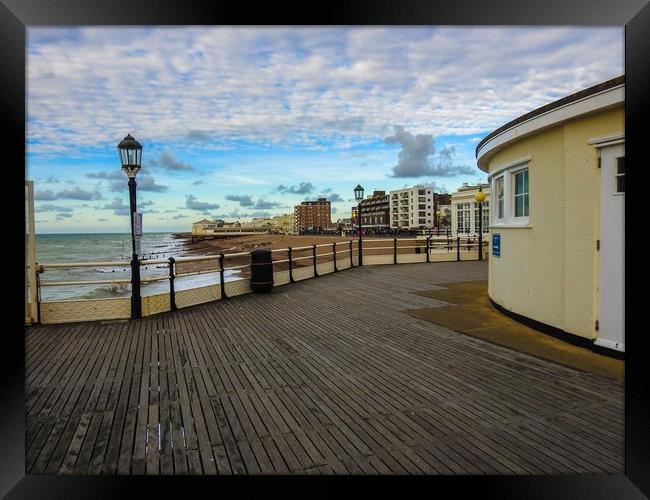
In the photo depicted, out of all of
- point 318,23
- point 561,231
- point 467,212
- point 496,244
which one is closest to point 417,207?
point 467,212

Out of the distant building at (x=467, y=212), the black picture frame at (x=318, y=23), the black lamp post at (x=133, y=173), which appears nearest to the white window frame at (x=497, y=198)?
the black picture frame at (x=318, y=23)

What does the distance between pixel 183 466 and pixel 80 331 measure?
4.86m

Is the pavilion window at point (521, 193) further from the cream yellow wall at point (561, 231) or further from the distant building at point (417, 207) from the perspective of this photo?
the distant building at point (417, 207)

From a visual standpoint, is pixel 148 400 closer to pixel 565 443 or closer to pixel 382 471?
pixel 382 471

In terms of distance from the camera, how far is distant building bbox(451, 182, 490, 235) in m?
30.5

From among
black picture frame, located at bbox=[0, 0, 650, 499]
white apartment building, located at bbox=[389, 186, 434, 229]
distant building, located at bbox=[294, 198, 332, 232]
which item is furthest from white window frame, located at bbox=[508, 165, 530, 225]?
distant building, located at bbox=[294, 198, 332, 232]

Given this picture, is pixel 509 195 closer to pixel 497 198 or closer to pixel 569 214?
pixel 497 198

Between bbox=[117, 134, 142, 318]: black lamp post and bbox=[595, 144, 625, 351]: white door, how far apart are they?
7.58 m

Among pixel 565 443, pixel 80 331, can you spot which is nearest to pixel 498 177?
pixel 565 443

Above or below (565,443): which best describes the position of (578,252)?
above

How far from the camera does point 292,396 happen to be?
3.83 metres

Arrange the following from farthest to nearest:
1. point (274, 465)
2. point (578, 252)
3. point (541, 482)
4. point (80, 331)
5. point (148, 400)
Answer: point (80, 331) < point (578, 252) < point (148, 400) < point (274, 465) < point (541, 482)

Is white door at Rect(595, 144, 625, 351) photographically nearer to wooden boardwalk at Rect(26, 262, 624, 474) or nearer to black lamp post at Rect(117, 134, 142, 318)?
wooden boardwalk at Rect(26, 262, 624, 474)

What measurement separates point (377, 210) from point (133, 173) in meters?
125
